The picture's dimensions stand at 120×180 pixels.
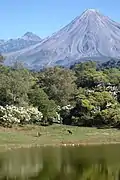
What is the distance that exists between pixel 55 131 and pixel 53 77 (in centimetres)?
2976

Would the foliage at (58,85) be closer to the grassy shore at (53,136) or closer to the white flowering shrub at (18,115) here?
the white flowering shrub at (18,115)

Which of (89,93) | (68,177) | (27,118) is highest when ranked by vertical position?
(89,93)

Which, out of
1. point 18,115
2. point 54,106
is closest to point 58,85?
point 54,106

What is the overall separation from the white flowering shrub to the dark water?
16.9 m

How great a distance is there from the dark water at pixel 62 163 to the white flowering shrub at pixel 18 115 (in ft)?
55.6

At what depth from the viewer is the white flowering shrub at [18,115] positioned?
68938 mm

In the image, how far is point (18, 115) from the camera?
69.9 metres

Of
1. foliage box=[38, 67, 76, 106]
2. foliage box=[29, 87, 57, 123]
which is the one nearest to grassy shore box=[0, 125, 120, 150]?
foliage box=[29, 87, 57, 123]

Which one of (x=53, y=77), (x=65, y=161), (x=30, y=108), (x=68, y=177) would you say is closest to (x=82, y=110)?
(x=30, y=108)

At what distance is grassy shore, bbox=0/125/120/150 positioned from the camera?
5694 cm

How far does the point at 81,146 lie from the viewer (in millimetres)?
55375

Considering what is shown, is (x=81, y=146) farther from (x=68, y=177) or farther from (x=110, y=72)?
(x=110, y=72)

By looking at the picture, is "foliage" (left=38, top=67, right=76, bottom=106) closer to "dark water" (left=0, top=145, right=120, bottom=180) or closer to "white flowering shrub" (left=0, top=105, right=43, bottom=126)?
"white flowering shrub" (left=0, top=105, right=43, bottom=126)

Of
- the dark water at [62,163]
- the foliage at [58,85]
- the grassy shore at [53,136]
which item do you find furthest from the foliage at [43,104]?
the dark water at [62,163]
